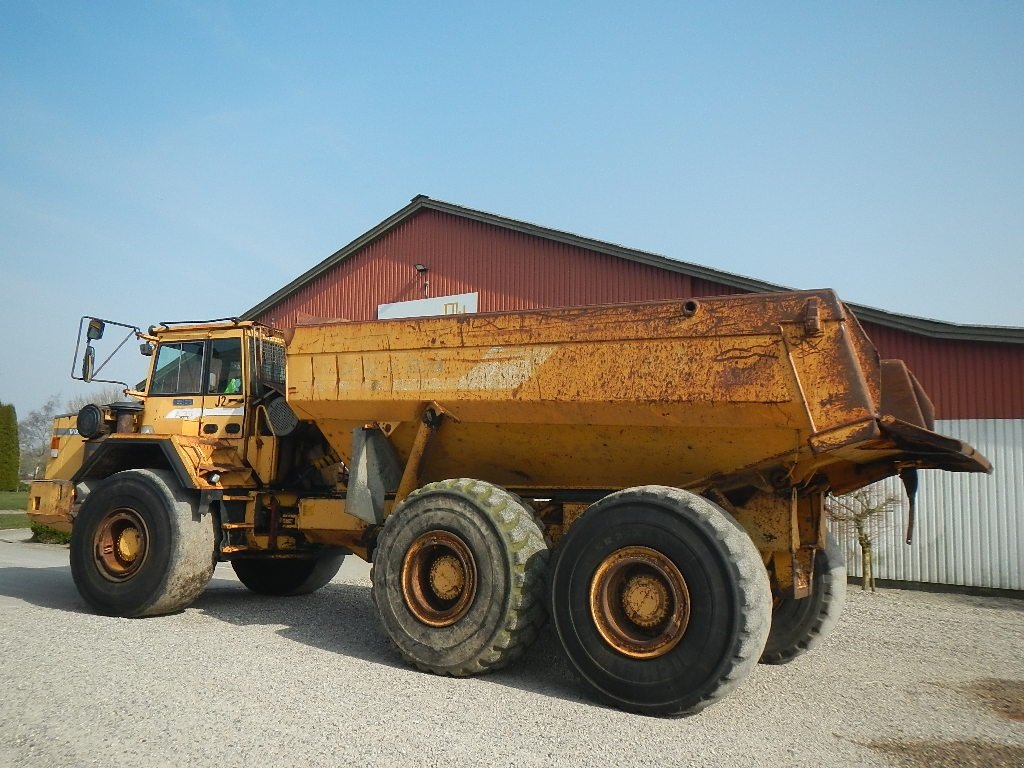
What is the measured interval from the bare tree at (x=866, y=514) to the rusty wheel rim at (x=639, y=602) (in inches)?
288

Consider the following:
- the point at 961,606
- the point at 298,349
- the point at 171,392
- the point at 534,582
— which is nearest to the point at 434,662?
the point at 534,582

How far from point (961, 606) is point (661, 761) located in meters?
8.47

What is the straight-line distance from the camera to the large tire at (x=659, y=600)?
16.4ft

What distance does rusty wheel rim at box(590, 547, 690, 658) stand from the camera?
524 cm

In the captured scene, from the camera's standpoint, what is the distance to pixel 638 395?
19.0ft

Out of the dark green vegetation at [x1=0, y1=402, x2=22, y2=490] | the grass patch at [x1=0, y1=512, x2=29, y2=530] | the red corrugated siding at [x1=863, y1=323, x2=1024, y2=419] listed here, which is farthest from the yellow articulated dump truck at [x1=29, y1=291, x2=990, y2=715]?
the dark green vegetation at [x1=0, y1=402, x2=22, y2=490]

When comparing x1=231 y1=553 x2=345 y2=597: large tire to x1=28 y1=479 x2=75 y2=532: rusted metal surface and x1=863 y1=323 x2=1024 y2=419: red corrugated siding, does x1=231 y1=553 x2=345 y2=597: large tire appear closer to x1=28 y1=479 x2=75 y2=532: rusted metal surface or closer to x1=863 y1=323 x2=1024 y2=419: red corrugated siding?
x1=28 y1=479 x2=75 y2=532: rusted metal surface

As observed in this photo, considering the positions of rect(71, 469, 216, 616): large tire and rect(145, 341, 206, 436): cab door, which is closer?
rect(71, 469, 216, 616): large tire

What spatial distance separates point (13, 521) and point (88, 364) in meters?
18.5

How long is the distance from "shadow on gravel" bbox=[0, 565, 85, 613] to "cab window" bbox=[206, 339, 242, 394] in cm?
268

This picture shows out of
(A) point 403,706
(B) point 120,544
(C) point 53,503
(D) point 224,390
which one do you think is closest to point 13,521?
(C) point 53,503

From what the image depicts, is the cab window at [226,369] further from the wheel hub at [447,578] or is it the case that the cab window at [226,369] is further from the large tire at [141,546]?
the wheel hub at [447,578]

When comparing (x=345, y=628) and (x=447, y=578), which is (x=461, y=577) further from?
(x=345, y=628)

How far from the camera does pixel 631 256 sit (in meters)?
14.6
